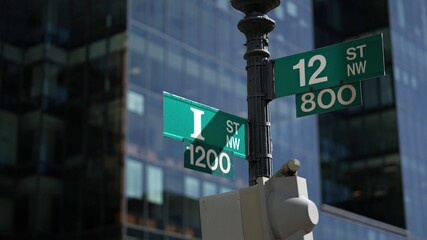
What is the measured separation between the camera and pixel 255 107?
895 centimetres

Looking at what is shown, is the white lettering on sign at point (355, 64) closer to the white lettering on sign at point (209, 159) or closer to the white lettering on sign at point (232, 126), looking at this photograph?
the white lettering on sign at point (232, 126)

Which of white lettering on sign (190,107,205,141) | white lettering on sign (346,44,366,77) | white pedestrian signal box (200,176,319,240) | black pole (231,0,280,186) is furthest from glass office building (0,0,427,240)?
white pedestrian signal box (200,176,319,240)

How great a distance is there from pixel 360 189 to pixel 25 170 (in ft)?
107

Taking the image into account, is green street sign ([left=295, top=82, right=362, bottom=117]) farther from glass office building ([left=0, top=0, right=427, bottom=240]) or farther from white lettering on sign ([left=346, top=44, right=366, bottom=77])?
glass office building ([left=0, top=0, right=427, bottom=240])

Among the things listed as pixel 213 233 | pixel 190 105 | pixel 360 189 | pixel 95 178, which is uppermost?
pixel 360 189

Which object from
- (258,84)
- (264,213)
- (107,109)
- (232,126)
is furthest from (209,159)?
(107,109)

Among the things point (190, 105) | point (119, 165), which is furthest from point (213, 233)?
point (119, 165)

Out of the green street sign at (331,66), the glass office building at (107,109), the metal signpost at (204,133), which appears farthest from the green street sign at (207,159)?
the glass office building at (107,109)

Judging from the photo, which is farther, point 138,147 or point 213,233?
point 138,147

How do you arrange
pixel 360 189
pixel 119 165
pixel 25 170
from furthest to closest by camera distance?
pixel 360 189, pixel 25 170, pixel 119 165

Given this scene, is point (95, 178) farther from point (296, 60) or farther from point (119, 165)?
point (296, 60)

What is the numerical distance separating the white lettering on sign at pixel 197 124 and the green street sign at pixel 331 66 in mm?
862

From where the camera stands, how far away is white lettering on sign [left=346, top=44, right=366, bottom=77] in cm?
871

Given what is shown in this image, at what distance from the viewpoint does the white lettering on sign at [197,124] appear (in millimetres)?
8742
